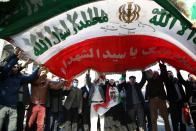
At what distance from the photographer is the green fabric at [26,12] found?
13.6 ft

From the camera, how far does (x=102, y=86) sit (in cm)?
923

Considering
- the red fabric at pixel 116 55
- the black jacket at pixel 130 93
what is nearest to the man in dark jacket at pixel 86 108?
the black jacket at pixel 130 93

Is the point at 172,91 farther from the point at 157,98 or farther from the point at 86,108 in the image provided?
the point at 86,108

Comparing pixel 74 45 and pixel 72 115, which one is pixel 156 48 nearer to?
pixel 74 45

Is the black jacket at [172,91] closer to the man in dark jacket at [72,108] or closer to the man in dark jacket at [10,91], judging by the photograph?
the man in dark jacket at [72,108]

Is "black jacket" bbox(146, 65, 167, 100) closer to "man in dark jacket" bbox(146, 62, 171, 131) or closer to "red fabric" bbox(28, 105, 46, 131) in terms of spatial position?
"man in dark jacket" bbox(146, 62, 171, 131)

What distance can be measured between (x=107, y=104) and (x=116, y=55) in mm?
3731

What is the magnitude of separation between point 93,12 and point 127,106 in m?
4.69

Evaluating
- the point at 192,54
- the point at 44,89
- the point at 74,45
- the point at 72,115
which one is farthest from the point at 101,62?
the point at 72,115

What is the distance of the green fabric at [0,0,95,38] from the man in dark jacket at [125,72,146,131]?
487cm

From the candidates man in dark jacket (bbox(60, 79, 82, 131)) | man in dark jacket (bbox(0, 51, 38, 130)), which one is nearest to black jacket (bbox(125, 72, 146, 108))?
man in dark jacket (bbox(60, 79, 82, 131))

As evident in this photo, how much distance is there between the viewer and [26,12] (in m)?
4.24

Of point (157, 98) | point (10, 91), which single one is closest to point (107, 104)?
point (157, 98)

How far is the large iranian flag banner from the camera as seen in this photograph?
4664mm
